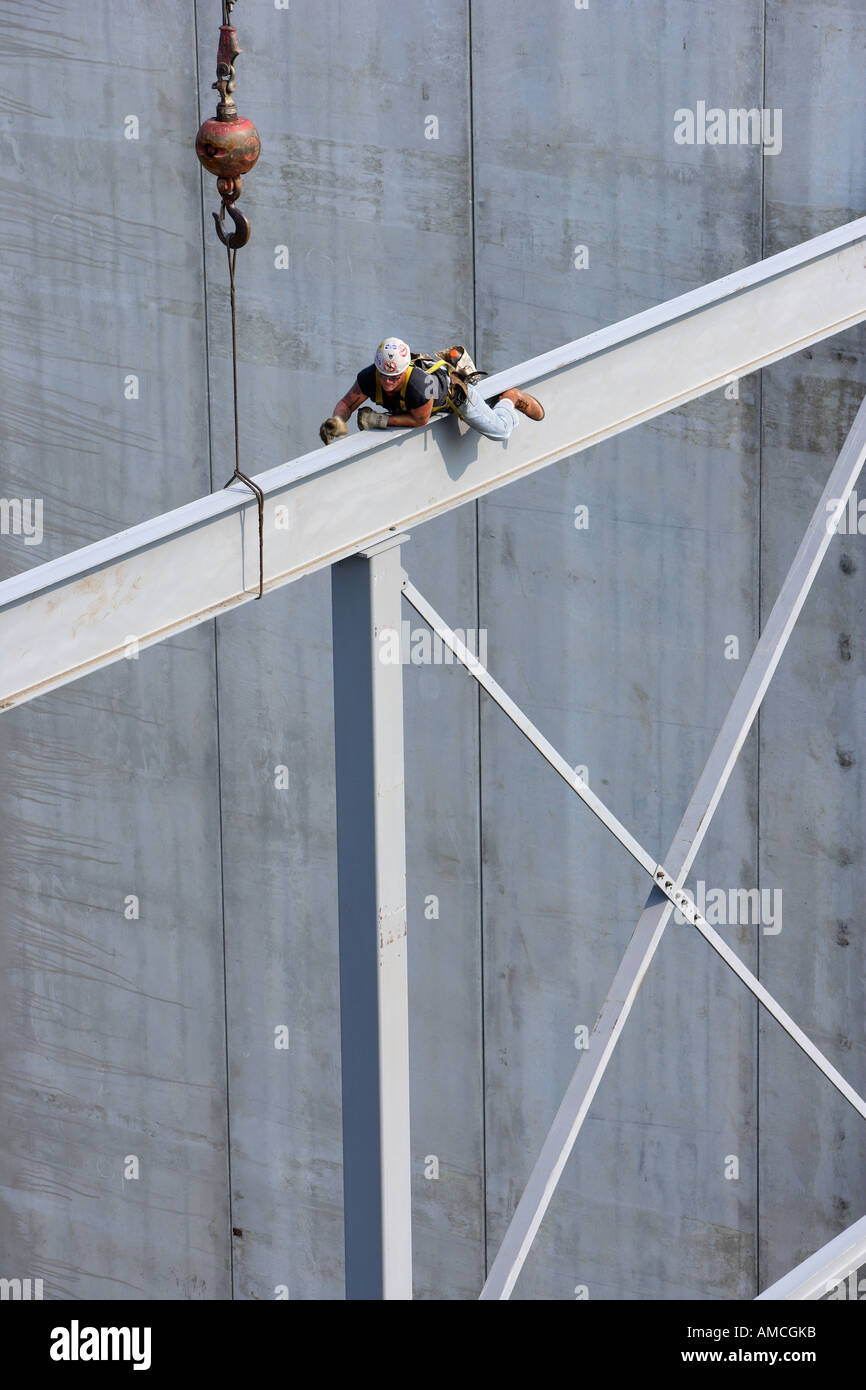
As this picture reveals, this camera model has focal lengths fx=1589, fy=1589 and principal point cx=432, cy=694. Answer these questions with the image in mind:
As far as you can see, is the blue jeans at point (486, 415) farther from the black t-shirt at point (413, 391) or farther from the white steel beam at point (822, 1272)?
the white steel beam at point (822, 1272)

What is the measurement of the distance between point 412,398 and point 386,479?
299 millimetres

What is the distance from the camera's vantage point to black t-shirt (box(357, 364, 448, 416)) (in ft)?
17.8

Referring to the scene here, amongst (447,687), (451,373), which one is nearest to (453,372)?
(451,373)

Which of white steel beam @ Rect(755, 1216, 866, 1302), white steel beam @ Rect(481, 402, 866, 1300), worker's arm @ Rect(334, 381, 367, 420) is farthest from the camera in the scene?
white steel beam @ Rect(755, 1216, 866, 1302)

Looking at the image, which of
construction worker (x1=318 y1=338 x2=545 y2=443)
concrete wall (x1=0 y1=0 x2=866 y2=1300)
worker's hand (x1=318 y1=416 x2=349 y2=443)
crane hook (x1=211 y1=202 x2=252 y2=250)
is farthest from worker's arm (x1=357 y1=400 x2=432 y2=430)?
concrete wall (x1=0 y1=0 x2=866 y2=1300)

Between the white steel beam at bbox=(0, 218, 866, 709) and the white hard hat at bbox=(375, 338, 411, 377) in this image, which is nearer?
the white steel beam at bbox=(0, 218, 866, 709)

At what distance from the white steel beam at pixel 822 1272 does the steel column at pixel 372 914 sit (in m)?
1.99

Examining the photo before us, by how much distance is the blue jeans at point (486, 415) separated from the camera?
18.2 feet

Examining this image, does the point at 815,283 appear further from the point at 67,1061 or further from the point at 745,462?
the point at 67,1061

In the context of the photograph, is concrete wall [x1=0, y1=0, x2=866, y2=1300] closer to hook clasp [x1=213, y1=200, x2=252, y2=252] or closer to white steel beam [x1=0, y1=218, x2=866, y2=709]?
white steel beam [x1=0, y1=218, x2=866, y2=709]

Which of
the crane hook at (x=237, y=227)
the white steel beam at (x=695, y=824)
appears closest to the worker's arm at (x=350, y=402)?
the crane hook at (x=237, y=227)

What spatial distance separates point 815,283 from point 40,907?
669 cm

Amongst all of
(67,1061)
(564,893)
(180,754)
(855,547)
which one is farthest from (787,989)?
(67,1061)

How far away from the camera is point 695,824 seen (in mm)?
7043
